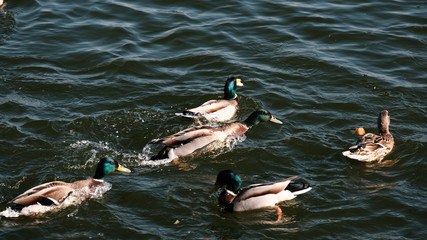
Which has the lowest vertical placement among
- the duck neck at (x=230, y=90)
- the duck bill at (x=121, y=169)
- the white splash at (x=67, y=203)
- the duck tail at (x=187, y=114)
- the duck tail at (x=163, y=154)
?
the white splash at (x=67, y=203)

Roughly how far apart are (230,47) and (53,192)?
7371 mm

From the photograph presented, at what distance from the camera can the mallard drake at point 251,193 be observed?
33.0 feet

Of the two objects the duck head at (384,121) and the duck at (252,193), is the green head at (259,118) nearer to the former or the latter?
the duck head at (384,121)

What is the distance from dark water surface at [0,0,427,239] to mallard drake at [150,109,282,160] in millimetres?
194

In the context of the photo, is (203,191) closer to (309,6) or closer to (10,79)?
(10,79)

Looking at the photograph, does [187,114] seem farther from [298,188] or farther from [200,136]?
[298,188]

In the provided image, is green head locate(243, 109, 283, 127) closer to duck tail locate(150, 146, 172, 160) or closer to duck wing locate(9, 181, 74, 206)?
duck tail locate(150, 146, 172, 160)

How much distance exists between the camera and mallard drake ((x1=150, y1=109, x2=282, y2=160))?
11797 mm

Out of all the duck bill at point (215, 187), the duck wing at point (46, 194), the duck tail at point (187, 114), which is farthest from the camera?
the duck tail at point (187, 114)

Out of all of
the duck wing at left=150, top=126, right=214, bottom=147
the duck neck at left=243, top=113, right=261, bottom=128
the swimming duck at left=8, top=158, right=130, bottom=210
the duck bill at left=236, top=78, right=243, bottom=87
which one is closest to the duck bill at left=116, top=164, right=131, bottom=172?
the swimming duck at left=8, top=158, right=130, bottom=210

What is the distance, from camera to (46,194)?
9.83 m

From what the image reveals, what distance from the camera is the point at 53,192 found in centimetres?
991

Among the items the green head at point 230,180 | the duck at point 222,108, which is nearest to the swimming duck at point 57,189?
the green head at point 230,180

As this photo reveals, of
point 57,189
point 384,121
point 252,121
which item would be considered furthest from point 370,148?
point 57,189
